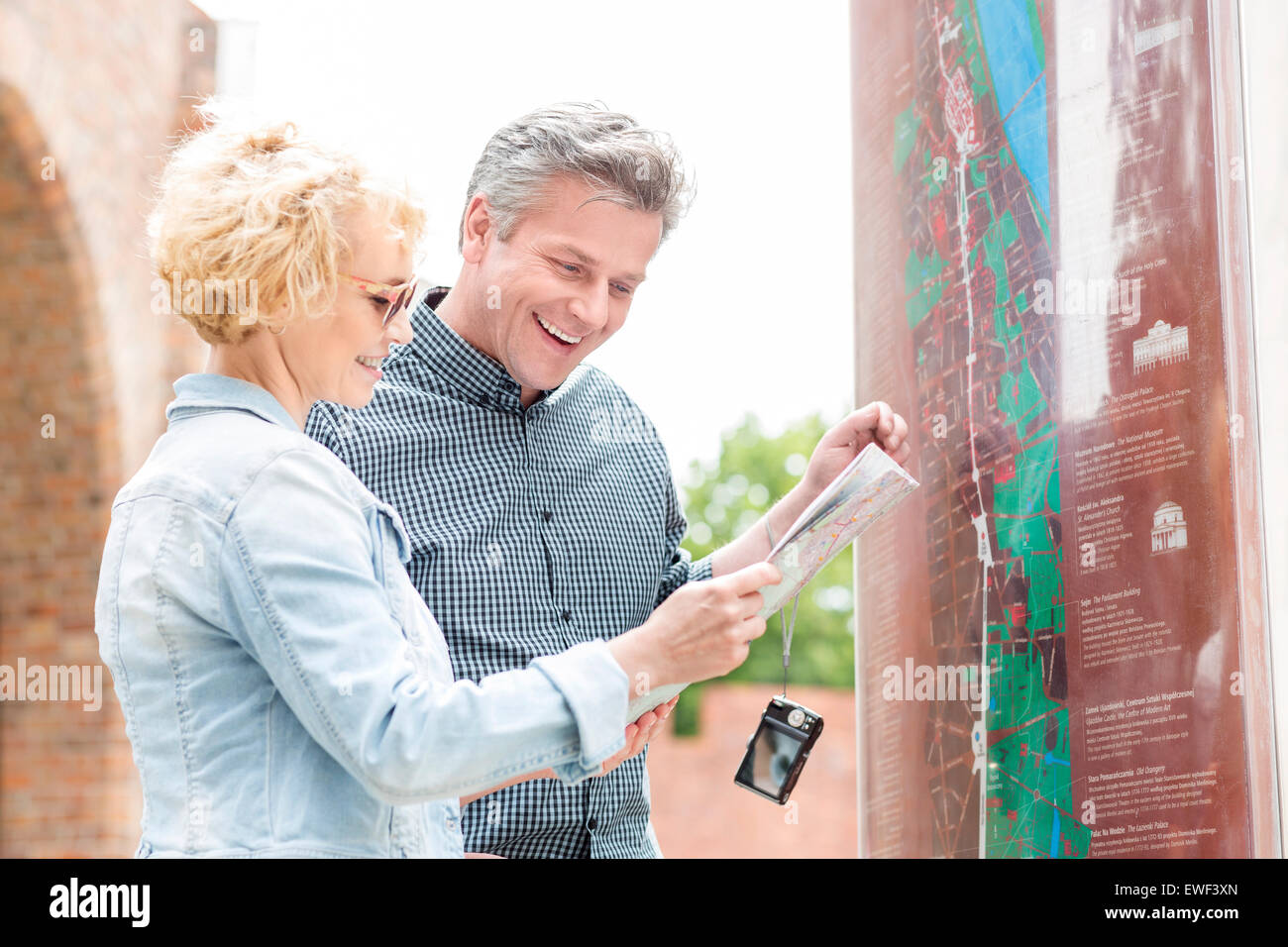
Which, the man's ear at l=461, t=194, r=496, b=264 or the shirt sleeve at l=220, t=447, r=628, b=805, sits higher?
the man's ear at l=461, t=194, r=496, b=264

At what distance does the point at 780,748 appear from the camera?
6.40ft

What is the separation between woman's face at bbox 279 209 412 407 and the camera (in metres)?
1.46

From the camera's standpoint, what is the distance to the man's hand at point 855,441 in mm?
2188

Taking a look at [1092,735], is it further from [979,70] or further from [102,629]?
[102,629]

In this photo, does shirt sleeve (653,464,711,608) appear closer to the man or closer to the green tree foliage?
the man

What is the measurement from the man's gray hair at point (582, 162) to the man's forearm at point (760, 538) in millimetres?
557

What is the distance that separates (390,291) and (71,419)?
4.52 m

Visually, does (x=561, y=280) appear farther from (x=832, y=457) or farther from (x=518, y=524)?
(x=832, y=457)

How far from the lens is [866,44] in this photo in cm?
264

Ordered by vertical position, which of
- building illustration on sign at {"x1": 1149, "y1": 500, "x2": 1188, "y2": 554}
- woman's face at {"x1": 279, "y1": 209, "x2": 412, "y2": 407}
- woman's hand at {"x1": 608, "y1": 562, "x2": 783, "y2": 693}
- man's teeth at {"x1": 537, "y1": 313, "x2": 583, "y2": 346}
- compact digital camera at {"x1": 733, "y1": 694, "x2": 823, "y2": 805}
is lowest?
→ compact digital camera at {"x1": 733, "y1": 694, "x2": 823, "y2": 805}

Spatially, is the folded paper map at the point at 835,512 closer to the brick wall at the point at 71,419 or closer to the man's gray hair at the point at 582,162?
the man's gray hair at the point at 582,162

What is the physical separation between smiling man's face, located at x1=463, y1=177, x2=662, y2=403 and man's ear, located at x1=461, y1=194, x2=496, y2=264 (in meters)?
0.07

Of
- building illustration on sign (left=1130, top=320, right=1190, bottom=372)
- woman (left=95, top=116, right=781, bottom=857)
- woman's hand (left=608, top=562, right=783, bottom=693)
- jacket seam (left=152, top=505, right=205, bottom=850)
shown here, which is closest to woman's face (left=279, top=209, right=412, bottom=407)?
woman (left=95, top=116, right=781, bottom=857)

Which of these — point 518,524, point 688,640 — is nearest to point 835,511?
point 688,640
